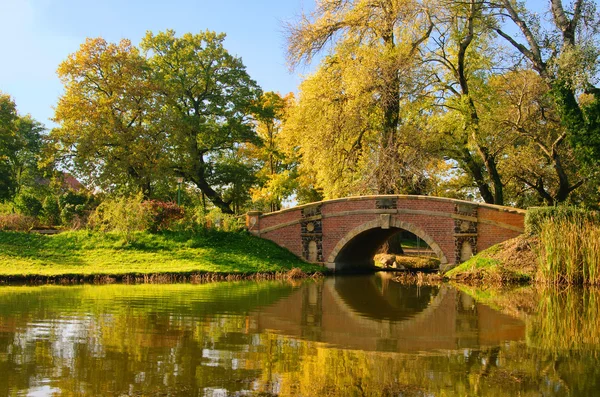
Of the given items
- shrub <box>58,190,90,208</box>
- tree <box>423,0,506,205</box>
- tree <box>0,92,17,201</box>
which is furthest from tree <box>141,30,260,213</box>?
tree <box>423,0,506,205</box>

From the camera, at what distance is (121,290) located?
53.2 feet

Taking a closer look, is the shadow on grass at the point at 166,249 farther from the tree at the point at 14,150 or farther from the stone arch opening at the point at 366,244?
the tree at the point at 14,150

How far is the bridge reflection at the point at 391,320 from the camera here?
30.3 ft

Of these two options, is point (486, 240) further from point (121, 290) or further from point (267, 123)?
point (267, 123)

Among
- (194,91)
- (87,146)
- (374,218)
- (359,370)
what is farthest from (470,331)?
(194,91)

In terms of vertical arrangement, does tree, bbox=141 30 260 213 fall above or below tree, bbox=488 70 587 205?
above

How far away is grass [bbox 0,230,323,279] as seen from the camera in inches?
778

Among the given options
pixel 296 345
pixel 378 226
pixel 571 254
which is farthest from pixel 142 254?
pixel 296 345

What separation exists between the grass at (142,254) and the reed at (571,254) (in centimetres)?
848

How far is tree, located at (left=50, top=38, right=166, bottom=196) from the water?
16.0 meters

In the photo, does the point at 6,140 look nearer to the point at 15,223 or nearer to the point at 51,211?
the point at 51,211

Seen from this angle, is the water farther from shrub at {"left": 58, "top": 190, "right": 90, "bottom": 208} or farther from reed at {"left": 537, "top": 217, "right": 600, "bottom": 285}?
shrub at {"left": 58, "top": 190, "right": 90, "bottom": 208}

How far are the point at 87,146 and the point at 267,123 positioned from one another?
40.9 ft

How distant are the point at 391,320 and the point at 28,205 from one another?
2564 centimetres
